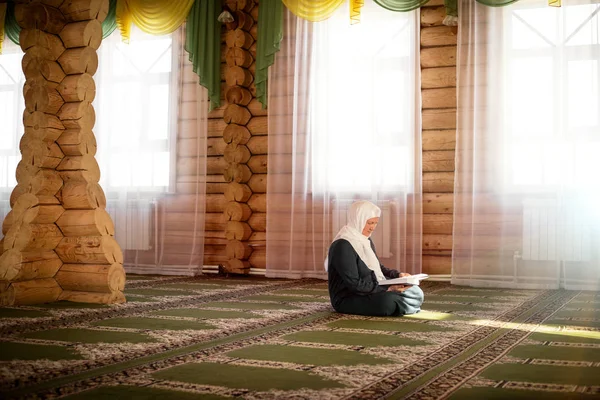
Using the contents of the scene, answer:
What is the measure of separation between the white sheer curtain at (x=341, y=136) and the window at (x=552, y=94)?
992 mm

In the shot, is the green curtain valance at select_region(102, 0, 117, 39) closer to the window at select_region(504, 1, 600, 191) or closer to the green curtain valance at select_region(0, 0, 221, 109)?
the green curtain valance at select_region(0, 0, 221, 109)

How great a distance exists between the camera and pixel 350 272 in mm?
4770

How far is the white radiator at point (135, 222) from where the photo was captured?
8742mm

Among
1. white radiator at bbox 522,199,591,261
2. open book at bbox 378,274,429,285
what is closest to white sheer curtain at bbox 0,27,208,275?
white radiator at bbox 522,199,591,261

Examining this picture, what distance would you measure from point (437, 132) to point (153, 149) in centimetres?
337

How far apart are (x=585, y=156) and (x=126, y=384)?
17.8ft

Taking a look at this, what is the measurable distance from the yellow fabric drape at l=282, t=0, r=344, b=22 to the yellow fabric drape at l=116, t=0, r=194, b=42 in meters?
1.25

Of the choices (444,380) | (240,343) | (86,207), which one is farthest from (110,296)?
(444,380)

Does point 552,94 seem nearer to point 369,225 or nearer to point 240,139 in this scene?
point 369,225

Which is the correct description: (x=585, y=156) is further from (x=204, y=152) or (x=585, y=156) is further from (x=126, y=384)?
(x=126, y=384)

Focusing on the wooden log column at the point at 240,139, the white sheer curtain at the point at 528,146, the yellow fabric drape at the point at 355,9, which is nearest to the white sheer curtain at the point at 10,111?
the wooden log column at the point at 240,139

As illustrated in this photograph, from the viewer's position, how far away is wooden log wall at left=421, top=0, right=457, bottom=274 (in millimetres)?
7758

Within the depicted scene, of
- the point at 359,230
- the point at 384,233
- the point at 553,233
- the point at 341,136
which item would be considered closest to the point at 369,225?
the point at 359,230

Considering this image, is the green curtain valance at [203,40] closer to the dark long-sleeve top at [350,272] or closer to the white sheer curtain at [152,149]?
the white sheer curtain at [152,149]
